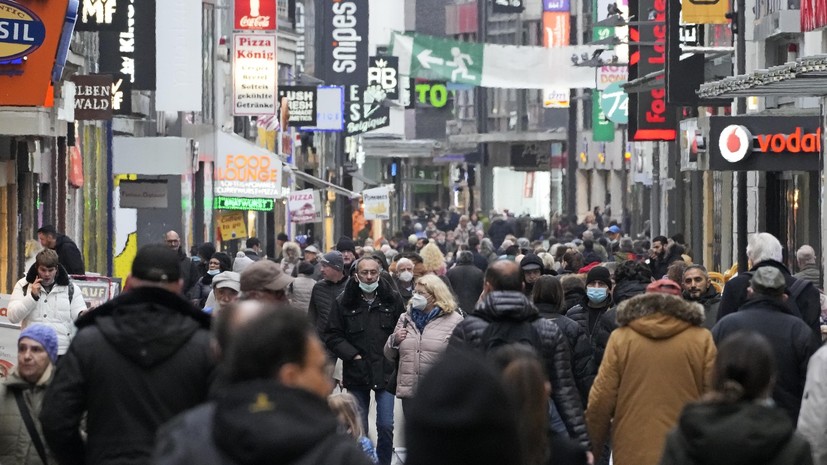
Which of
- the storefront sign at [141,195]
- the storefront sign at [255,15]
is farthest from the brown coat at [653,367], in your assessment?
the storefront sign at [255,15]

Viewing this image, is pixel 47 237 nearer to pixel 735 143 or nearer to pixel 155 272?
pixel 735 143

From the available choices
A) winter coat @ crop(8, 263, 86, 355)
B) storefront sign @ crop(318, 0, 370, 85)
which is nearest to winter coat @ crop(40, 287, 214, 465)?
winter coat @ crop(8, 263, 86, 355)

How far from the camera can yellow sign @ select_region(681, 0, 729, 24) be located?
24.9 metres

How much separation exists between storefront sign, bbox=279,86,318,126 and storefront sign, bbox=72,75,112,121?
65.4 feet

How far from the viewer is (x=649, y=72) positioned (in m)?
29.9

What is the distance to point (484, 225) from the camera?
55.7 metres

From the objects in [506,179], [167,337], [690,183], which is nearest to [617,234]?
[690,183]

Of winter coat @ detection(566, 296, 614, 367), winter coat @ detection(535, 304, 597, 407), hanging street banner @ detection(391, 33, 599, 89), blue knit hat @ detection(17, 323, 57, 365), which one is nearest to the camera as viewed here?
blue knit hat @ detection(17, 323, 57, 365)

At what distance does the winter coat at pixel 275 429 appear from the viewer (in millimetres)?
4227

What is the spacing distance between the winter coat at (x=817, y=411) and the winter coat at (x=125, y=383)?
2.82 m

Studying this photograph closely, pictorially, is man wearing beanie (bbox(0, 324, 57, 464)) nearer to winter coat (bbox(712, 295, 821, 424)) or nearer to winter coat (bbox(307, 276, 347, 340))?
winter coat (bbox(712, 295, 821, 424))

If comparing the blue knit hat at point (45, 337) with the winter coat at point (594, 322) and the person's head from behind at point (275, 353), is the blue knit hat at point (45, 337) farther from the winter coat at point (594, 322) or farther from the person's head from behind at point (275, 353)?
the winter coat at point (594, 322)

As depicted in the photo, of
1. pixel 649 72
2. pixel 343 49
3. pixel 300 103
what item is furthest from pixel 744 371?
pixel 343 49

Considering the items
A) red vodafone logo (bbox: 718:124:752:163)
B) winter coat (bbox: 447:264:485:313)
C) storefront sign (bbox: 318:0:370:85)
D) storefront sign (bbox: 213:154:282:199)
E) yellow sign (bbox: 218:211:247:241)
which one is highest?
storefront sign (bbox: 318:0:370:85)
